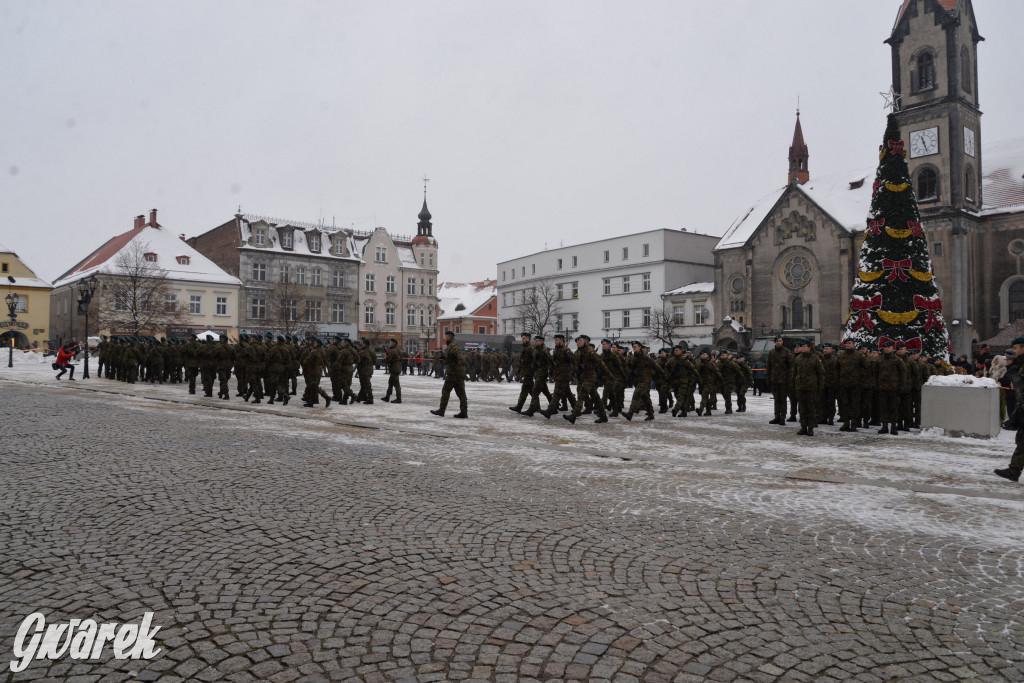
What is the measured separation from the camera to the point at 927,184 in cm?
4828

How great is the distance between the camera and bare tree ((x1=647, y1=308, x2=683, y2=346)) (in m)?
60.5

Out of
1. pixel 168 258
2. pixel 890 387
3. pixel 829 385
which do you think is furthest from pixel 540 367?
pixel 168 258

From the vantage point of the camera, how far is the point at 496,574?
15.2 ft

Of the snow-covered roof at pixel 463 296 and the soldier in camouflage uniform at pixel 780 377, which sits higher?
the snow-covered roof at pixel 463 296

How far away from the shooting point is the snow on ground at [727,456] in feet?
22.5

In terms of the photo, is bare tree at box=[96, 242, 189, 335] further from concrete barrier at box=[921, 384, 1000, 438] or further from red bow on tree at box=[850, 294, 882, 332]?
concrete barrier at box=[921, 384, 1000, 438]

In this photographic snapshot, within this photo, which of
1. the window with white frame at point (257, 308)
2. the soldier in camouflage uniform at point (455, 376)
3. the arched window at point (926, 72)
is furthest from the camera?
the window with white frame at point (257, 308)

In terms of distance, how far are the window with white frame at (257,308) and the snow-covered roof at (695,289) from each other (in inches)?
1498

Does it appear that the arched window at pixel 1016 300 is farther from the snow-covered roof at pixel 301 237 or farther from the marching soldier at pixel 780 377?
the snow-covered roof at pixel 301 237

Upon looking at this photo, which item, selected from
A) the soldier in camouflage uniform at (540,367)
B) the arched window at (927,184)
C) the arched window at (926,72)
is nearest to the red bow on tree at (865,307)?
the soldier in camouflage uniform at (540,367)

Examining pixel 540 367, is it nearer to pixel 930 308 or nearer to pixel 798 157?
pixel 930 308

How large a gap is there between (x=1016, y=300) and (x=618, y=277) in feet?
110

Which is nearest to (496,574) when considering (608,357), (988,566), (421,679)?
(421,679)

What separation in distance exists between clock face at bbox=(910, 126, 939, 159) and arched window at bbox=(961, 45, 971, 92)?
163 inches
